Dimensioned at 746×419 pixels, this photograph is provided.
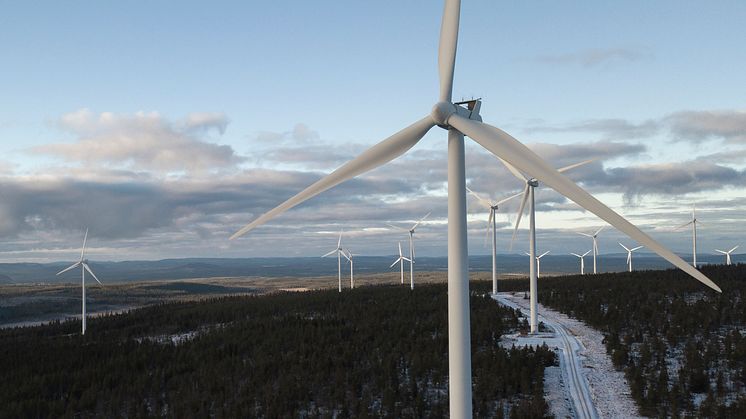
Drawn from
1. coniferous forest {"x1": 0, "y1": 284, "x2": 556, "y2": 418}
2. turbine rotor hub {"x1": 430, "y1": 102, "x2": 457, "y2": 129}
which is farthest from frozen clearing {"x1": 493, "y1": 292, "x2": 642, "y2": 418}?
turbine rotor hub {"x1": 430, "y1": 102, "x2": 457, "y2": 129}

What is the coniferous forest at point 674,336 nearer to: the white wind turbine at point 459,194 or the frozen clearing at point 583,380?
the frozen clearing at point 583,380

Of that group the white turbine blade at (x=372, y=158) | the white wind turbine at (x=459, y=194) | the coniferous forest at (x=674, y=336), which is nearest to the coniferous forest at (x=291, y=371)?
the coniferous forest at (x=674, y=336)

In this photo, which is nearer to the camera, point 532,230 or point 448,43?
point 448,43

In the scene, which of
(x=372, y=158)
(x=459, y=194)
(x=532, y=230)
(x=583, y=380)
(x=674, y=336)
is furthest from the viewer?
(x=532, y=230)

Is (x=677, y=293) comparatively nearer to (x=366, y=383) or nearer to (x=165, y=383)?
(x=366, y=383)

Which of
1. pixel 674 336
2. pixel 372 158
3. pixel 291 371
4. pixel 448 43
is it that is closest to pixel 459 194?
pixel 372 158

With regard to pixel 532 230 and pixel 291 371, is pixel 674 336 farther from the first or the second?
pixel 291 371
